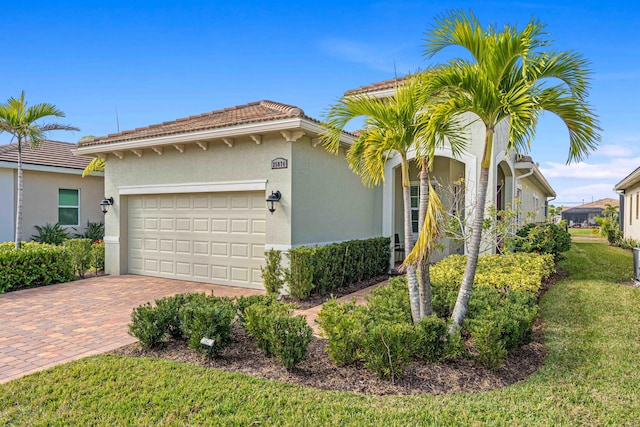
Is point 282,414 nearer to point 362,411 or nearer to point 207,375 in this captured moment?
point 362,411

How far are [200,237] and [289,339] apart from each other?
6421 millimetres

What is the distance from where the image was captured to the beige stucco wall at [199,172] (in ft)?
27.9

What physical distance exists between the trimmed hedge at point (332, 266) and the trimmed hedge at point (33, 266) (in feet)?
20.9

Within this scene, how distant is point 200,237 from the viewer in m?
10.0

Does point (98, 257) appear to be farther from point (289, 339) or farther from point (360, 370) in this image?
point (360, 370)

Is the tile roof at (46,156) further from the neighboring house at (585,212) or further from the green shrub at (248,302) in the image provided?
the neighboring house at (585,212)

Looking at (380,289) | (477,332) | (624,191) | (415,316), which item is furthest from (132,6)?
(624,191)

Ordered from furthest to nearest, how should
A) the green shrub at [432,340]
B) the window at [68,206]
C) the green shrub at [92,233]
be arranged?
the green shrub at [92,233], the window at [68,206], the green shrub at [432,340]

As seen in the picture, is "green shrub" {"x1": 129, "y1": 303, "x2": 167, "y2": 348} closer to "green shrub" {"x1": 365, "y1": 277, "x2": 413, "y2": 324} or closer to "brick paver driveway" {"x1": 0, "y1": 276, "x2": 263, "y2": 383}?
"brick paver driveway" {"x1": 0, "y1": 276, "x2": 263, "y2": 383}

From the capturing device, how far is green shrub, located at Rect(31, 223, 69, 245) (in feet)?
44.7

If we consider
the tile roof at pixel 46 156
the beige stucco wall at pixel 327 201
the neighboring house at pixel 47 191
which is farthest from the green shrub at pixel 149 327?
the tile roof at pixel 46 156

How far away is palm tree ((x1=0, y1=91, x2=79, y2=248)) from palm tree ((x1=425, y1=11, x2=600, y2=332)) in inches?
407

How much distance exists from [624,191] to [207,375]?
2520cm

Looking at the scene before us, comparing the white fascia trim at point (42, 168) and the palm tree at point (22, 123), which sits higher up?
the palm tree at point (22, 123)
